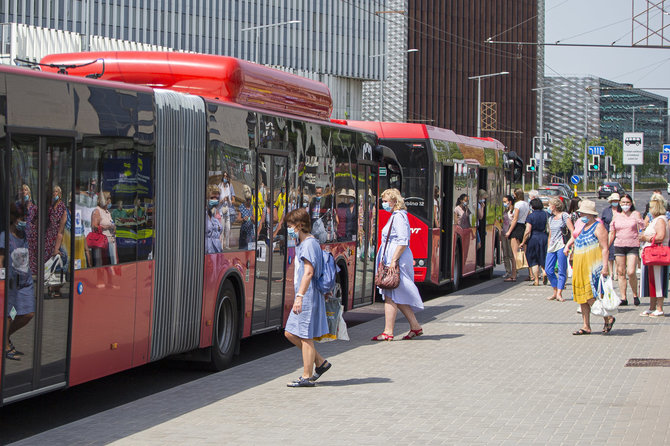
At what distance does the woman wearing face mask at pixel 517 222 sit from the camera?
22.0m

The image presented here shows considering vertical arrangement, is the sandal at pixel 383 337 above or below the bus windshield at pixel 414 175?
below

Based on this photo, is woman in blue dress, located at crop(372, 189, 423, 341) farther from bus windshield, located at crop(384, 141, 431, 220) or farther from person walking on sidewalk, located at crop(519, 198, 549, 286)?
person walking on sidewalk, located at crop(519, 198, 549, 286)

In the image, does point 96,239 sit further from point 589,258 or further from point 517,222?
point 517,222

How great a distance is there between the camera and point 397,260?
12.8m

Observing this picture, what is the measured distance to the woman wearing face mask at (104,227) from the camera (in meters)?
8.37

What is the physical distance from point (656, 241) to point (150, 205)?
8569mm

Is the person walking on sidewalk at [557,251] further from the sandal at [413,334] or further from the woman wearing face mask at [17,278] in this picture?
the woman wearing face mask at [17,278]

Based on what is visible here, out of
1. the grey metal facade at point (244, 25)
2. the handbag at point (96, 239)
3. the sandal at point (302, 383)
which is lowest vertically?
the sandal at point (302, 383)

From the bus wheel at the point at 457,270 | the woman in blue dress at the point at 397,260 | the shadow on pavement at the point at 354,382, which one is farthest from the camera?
the bus wheel at the point at 457,270

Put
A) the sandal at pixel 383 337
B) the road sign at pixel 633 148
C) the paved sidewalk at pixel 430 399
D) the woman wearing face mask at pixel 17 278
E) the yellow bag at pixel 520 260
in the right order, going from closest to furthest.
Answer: the woman wearing face mask at pixel 17 278, the paved sidewalk at pixel 430 399, the sandal at pixel 383 337, the yellow bag at pixel 520 260, the road sign at pixel 633 148

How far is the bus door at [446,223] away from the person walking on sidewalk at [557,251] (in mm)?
1917

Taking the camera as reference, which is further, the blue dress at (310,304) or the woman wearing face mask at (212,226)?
the woman wearing face mask at (212,226)

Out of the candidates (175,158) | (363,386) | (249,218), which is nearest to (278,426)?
(363,386)

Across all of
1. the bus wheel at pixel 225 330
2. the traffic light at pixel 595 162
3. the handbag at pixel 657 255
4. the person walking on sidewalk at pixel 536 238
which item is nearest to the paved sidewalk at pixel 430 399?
the bus wheel at pixel 225 330
